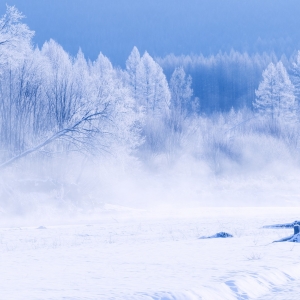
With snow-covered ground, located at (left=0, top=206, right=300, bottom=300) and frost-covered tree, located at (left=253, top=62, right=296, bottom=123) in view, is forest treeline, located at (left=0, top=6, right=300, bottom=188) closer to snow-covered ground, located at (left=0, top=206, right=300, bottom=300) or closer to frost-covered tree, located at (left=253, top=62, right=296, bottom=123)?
frost-covered tree, located at (left=253, top=62, right=296, bottom=123)

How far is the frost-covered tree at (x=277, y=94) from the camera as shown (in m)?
70.5

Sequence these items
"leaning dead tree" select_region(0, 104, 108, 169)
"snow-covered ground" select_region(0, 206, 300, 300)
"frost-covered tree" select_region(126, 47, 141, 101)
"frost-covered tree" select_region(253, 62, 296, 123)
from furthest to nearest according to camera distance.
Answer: "frost-covered tree" select_region(126, 47, 141, 101) < "frost-covered tree" select_region(253, 62, 296, 123) < "leaning dead tree" select_region(0, 104, 108, 169) < "snow-covered ground" select_region(0, 206, 300, 300)

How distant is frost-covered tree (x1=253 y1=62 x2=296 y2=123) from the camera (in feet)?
231

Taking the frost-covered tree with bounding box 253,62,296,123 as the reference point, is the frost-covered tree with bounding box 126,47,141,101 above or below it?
above

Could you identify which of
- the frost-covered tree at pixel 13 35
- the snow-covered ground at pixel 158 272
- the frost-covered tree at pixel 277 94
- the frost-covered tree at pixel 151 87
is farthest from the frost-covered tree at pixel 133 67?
the snow-covered ground at pixel 158 272

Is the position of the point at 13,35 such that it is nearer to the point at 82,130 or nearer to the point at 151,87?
the point at 82,130

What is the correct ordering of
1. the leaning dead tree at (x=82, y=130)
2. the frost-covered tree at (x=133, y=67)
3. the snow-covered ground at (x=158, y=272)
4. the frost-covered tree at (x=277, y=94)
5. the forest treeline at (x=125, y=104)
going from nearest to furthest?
the snow-covered ground at (x=158, y=272) < the leaning dead tree at (x=82, y=130) < the forest treeline at (x=125, y=104) < the frost-covered tree at (x=277, y=94) < the frost-covered tree at (x=133, y=67)

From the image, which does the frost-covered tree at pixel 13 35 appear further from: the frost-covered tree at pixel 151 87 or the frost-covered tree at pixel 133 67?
the frost-covered tree at pixel 133 67

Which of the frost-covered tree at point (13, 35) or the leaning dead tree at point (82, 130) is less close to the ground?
the frost-covered tree at point (13, 35)

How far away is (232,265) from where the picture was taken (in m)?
7.79

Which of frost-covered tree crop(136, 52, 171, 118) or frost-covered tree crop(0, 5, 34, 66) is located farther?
frost-covered tree crop(136, 52, 171, 118)

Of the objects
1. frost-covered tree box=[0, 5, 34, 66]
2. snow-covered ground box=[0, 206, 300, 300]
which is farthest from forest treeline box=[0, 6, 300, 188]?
snow-covered ground box=[0, 206, 300, 300]

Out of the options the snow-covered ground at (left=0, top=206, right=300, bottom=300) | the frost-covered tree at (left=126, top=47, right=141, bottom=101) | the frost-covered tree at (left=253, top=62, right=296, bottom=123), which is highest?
the frost-covered tree at (left=126, top=47, right=141, bottom=101)

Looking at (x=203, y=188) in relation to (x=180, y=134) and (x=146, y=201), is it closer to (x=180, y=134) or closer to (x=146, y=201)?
(x=146, y=201)
